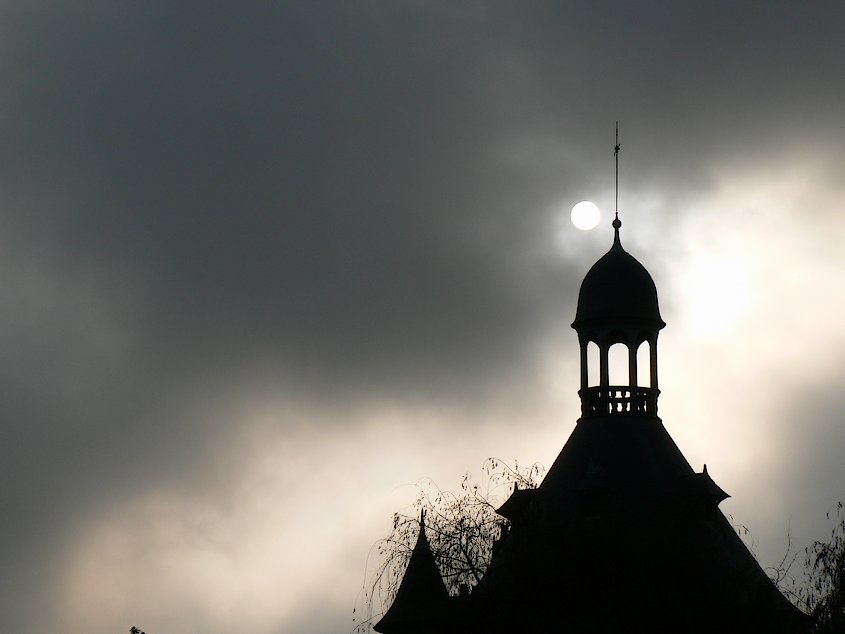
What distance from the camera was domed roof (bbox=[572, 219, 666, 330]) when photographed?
5406 centimetres

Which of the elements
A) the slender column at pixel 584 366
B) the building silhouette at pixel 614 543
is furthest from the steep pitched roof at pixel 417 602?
the slender column at pixel 584 366

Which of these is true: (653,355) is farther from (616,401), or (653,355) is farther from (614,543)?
(614,543)

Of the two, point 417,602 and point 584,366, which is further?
point 584,366

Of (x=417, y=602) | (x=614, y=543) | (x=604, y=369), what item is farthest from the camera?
(x=604, y=369)

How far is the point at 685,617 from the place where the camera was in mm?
41000

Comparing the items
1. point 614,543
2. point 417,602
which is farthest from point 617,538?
point 417,602

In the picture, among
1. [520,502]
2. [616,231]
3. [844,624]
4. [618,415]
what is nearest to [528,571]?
[520,502]

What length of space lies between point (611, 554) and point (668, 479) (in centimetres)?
898

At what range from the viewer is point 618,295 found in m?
54.3

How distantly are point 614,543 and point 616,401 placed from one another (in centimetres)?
1066

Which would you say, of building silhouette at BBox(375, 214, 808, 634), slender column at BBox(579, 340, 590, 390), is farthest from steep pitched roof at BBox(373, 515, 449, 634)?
slender column at BBox(579, 340, 590, 390)

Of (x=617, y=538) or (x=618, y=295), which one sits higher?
(x=618, y=295)

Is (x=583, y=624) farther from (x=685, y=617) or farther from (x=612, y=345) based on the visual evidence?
(x=612, y=345)

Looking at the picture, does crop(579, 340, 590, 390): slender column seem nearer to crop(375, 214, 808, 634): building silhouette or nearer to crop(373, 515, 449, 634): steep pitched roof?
crop(375, 214, 808, 634): building silhouette
